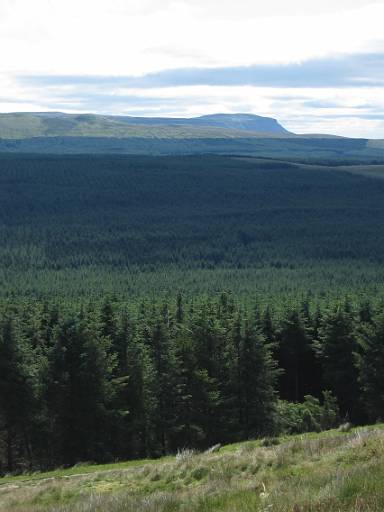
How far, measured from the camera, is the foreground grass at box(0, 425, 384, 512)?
13234 millimetres

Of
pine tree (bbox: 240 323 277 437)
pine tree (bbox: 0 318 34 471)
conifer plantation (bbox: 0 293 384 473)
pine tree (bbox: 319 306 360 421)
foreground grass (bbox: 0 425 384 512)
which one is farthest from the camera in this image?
pine tree (bbox: 319 306 360 421)

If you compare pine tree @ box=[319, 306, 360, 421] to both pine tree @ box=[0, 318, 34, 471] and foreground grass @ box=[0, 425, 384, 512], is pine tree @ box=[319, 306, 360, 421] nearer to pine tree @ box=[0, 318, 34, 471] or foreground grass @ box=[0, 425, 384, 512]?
pine tree @ box=[0, 318, 34, 471]

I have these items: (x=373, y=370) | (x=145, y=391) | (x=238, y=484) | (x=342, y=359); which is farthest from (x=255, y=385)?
(x=238, y=484)

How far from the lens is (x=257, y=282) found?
6452 inches

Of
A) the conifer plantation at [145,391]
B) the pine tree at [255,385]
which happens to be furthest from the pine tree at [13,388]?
the pine tree at [255,385]

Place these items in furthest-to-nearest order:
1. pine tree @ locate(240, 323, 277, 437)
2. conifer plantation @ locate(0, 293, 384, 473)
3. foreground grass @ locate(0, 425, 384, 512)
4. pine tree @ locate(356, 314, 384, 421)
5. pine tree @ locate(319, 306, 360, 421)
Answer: pine tree @ locate(319, 306, 360, 421) → pine tree @ locate(356, 314, 384, 421) → pine tree @ locate(240, 323, 277, 437) → conifer plantation @ locate(0, 293, 384, 473) → foreground grass @ locate(0, 425, 384, 512)

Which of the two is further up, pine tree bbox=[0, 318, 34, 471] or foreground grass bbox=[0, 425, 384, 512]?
foreground grass bbox=[0, 425, 384, 512]

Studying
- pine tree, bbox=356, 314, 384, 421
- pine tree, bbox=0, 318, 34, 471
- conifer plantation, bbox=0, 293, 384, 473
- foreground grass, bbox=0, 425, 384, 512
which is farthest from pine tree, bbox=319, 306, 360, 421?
foreground grass, bbox=0, 425, 384, 512

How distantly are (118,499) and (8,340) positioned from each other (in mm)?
24318

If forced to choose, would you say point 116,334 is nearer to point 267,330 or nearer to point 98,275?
point 267,330

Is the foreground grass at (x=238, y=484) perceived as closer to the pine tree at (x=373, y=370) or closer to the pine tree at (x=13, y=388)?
the pine tree at (x=13, y=388)

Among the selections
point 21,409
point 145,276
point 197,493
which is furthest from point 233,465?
point 145,276

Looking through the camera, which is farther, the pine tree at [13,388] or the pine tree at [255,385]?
the pine tree at [255,385]

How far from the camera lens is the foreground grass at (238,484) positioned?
13.2 meters
